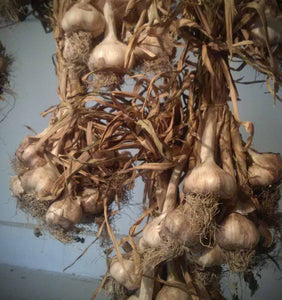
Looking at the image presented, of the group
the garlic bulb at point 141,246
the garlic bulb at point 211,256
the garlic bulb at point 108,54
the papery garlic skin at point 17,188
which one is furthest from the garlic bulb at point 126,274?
the garlic bulb at point 108,54

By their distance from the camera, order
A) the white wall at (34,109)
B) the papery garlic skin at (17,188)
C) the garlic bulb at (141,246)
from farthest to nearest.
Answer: the white wall at (34,109) < the papery garlic skin at (17,188) < the garlic bulb at (141,246)

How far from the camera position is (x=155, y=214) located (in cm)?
76

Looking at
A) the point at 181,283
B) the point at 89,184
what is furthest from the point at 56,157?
the point at 181,283

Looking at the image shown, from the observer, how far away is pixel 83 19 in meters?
0.71

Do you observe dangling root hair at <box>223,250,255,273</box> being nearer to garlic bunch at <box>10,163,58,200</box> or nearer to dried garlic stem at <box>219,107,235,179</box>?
dried garlic stem at <box>219,107,235,179</box>

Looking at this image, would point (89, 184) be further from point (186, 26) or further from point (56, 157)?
point (186, 26)

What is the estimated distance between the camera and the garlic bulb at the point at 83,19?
71 cm

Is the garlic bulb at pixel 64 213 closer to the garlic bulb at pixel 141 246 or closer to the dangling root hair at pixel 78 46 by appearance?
the garlic bulb at pixel 141 246

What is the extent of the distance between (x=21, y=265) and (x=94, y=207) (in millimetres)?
635

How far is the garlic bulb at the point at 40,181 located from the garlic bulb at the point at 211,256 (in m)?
0.33

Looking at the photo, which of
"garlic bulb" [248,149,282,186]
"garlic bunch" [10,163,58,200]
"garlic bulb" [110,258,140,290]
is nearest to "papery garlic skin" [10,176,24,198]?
→ "garlic bunch" [10,163,58,200]

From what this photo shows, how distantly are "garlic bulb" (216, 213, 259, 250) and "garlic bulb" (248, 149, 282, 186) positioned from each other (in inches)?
3.4

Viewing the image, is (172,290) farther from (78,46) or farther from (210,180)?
(78,46)

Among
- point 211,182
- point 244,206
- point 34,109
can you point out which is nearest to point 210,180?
point 211,182
